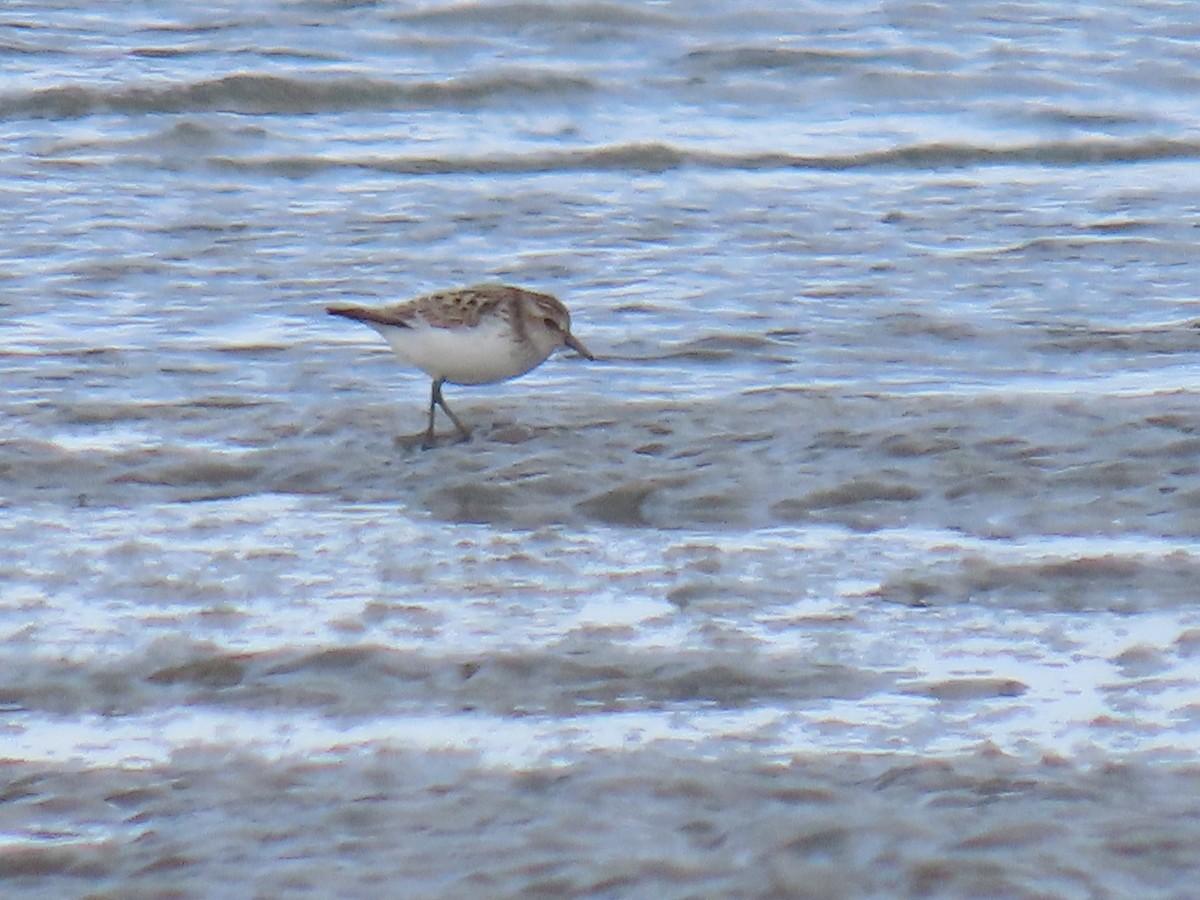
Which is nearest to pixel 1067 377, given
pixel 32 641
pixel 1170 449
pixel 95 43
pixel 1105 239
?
pixel 1170 449

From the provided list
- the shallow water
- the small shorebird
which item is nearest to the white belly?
the small shorebird

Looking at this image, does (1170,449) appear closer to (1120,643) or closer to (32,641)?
(1120,643)

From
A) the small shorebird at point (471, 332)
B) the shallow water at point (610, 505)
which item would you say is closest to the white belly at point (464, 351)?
the small shorebird at point (471, 332)

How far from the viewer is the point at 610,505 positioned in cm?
618

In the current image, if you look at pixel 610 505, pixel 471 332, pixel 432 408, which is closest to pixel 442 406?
pixel 432 408

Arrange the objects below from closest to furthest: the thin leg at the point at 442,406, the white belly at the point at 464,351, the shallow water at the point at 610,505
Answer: the shallow water at the point at 610,505 → the thin leg at the point at 442,406 → the white belly at the point at 464,351

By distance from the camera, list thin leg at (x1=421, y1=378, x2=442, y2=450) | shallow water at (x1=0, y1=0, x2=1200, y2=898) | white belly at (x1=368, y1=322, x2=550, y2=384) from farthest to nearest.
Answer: white belly at (x1=368, y1=322, x2=550, y2=384)
thin leg at (x1=421, y1=378, x2=442, y2=450)
shallow water at (x1=0, y1=0, x2=1200, y2=898)

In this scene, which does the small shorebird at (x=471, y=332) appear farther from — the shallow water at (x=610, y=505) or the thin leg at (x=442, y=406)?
the shallow water at (x=610, y=505)

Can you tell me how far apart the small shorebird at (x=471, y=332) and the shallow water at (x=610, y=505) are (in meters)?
0.19

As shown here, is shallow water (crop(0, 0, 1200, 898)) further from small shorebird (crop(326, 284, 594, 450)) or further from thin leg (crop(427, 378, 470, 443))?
small shorebird (crop(326, 284, 594, 450))

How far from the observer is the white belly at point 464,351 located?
279 inches

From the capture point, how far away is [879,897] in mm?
3781

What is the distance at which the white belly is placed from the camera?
23.2 ft

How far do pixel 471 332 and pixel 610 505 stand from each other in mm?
1151
